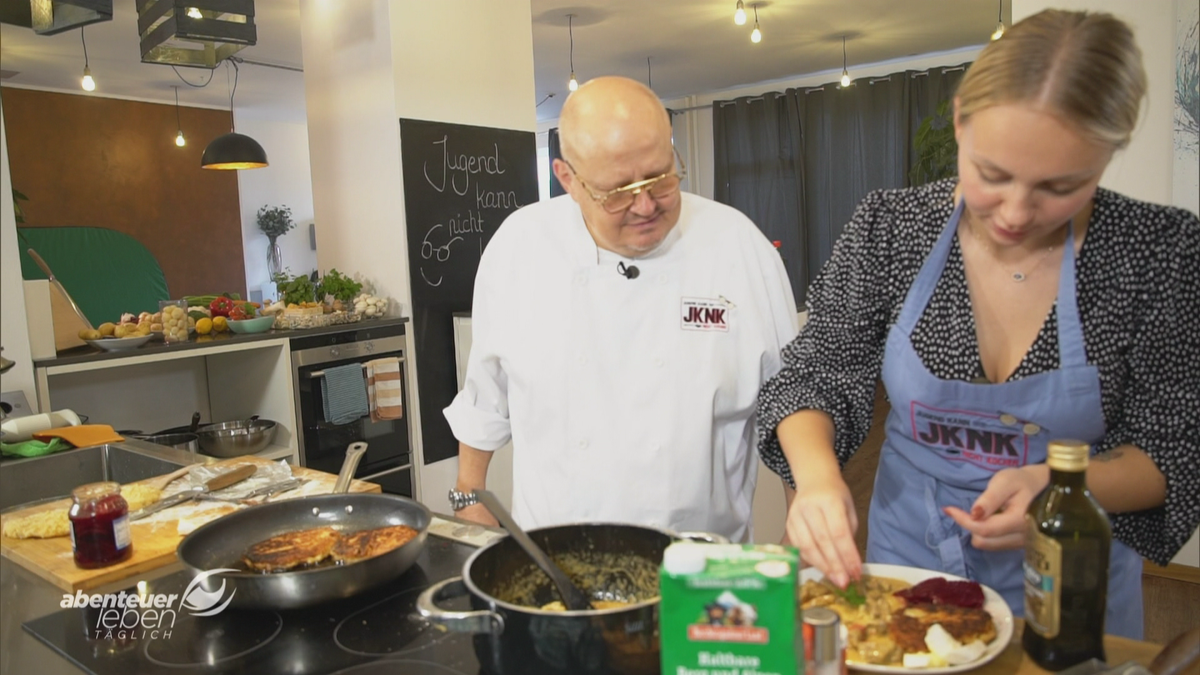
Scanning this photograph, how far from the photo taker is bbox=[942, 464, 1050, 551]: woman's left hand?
2.69ft

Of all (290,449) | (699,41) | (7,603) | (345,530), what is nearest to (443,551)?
(345,530)

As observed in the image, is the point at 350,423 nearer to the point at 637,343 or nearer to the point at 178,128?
the point at 637,343

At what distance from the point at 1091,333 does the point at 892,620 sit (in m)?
0.41

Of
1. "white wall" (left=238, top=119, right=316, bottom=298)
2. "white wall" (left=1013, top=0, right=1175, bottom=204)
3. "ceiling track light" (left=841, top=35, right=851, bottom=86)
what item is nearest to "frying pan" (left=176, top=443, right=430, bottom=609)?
"white wall" (left=1013, top=0, right=1175, bottom=204)

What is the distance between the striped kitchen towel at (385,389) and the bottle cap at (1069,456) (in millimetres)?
3029

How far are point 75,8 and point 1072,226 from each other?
1.44 meters

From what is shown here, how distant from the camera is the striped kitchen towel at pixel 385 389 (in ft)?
11.3

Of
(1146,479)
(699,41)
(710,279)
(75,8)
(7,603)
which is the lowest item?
(7,603)

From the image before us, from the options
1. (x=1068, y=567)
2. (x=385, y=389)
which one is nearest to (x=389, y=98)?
(x=385, y=389)

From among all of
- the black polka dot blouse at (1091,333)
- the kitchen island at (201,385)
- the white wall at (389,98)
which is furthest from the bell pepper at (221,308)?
the black polka dot blouse at (1091,333)

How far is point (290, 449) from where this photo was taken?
314 centimetres

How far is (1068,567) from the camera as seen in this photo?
28.8 inches

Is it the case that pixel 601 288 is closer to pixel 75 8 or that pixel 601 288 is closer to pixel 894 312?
pixel 894 312
